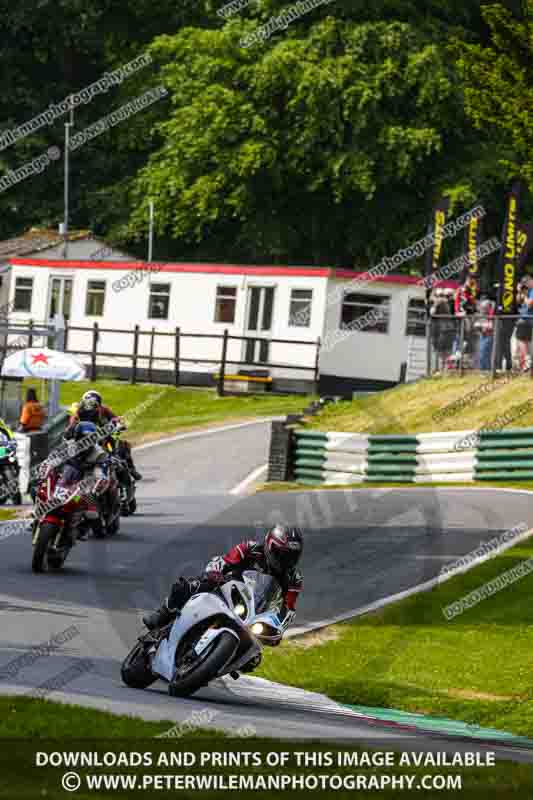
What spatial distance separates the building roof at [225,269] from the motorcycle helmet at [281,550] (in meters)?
31.4

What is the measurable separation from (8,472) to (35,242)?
30.1 meters

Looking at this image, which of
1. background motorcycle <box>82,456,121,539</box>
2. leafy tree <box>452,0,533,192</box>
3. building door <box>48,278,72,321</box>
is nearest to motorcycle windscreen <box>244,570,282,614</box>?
background motorcycle <box>82,456,121,539</box>

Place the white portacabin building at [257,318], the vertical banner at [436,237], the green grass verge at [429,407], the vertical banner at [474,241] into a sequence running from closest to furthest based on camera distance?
the green grass verge at [429,407] < the vertical banner at [474,241] < the vertical banner at [436,237] < the white portacabin building at [257,318]

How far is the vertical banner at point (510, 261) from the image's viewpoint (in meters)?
30.1

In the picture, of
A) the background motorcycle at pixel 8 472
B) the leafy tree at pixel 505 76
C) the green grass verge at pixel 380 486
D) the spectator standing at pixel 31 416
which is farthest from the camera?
the spectator standing at pixel 31 416

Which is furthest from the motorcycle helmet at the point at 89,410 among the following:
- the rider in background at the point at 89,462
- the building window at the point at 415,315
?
the building window at the point at 415,315

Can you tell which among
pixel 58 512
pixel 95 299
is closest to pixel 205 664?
pixel 58 512

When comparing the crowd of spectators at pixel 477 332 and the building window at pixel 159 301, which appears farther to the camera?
the building window at pixel 159 301

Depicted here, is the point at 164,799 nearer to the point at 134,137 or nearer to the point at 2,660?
the point at 2,660

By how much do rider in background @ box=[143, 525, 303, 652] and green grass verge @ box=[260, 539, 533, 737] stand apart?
1776 mm

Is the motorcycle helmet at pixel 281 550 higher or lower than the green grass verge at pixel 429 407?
higher

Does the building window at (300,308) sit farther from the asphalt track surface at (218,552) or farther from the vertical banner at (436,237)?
the asphalt track surface at (218,552)

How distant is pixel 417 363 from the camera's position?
41.1 metres

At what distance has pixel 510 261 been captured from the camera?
31109mm
